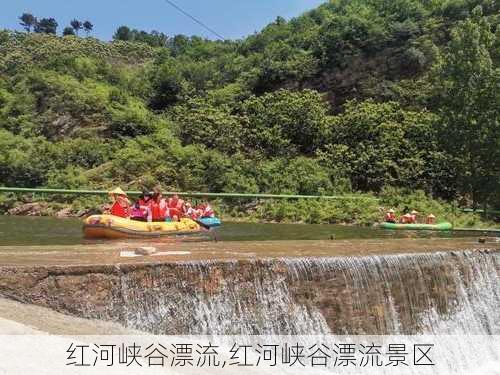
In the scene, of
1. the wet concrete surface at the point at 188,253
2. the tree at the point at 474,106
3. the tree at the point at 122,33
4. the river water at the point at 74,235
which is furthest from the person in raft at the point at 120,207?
the tree at the point at 122,33

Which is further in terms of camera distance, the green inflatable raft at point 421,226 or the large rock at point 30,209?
the large rock at point 30,209

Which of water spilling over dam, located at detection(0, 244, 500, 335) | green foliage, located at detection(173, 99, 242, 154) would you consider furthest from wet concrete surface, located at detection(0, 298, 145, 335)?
green foliage, located at detection(173, 99, 242, 154)

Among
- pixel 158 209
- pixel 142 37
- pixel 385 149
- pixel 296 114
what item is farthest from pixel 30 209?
pixel 142 37

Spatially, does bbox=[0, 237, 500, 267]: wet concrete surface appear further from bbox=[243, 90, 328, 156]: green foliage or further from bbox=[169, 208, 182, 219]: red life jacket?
bbox=[243, 90, 328, 156]: green foliage

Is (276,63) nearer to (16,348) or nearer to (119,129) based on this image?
(119,129)

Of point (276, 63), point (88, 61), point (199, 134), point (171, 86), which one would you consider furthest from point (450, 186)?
point (88, 61)

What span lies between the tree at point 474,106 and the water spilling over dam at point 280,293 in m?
15.2

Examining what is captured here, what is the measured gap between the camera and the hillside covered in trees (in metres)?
26.9

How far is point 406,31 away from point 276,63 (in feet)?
32.4

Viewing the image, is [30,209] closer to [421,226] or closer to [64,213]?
[64,213]

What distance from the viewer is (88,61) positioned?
51.3 metres

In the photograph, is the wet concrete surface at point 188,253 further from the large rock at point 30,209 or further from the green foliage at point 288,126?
the green foliage at point 288,126

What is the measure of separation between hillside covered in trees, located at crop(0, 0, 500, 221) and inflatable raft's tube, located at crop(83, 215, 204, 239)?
11099mm

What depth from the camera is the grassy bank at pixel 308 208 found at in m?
26.1
